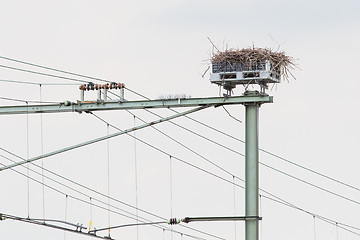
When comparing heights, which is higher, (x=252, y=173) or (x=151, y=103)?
(x=151, y=103)

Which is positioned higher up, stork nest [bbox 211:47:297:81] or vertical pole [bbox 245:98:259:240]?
stork nest [bbox 211:47:297:81]

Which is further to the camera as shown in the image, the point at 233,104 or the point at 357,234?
the point at 357,234

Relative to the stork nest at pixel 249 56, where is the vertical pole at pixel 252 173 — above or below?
below

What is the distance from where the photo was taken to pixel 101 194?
3419 cm

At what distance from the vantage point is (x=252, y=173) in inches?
1265

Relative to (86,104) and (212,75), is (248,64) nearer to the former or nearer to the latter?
(212,75)

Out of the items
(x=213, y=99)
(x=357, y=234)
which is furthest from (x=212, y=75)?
(x=357, y=234)

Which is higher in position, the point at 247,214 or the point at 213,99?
the point at 213,99

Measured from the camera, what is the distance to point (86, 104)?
107 feet

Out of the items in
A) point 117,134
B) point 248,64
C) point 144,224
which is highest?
point 248,64

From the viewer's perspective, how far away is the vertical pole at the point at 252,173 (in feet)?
105

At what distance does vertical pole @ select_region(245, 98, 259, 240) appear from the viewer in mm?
32062

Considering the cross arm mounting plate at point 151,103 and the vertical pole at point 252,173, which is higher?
the cross arm mounting plate at point 151,103

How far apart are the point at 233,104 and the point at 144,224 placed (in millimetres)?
4409
